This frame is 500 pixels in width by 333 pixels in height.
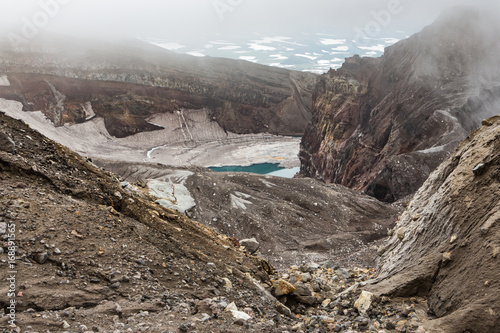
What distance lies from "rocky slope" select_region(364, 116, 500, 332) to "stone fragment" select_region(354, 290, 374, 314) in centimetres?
39

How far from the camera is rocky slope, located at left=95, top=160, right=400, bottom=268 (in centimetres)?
2914

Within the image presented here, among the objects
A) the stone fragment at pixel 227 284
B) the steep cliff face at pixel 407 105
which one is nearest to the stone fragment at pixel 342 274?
the stone fragment at pixel 227 284

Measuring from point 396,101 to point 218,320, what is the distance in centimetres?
4856

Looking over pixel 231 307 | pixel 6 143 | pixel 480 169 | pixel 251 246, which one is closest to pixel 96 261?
pixel 231 307

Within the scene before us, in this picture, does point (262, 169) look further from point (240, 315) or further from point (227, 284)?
point (240, 315)

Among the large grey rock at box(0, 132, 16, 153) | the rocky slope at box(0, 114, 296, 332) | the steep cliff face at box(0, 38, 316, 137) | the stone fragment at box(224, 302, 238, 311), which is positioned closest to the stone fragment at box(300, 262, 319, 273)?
the rocky slope at box(0, 114, 296, 332)

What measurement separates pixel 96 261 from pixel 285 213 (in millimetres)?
26792

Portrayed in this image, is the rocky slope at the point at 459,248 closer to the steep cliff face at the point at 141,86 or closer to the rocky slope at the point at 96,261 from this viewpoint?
the rocky slope at the point at 96,261

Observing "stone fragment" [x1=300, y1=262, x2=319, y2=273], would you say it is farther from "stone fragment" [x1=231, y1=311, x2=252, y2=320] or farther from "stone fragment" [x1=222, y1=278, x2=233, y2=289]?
"stone fragment" [x1=231, y1=311, x2=252, y2=320]

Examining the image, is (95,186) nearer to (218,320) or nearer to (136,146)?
(218,320)

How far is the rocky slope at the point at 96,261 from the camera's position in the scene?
6.73m

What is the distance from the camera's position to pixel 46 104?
89.2 meters

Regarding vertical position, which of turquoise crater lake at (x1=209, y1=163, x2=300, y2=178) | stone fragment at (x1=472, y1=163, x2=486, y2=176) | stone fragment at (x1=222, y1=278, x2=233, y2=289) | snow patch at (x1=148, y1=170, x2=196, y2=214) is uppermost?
stone fragment at (x1=472, y1=163, x2=486, y2=176)

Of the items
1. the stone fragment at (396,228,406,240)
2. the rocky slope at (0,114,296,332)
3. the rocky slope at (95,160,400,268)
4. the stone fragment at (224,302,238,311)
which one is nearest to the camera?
the rocky slope at (0,114,296,332)
